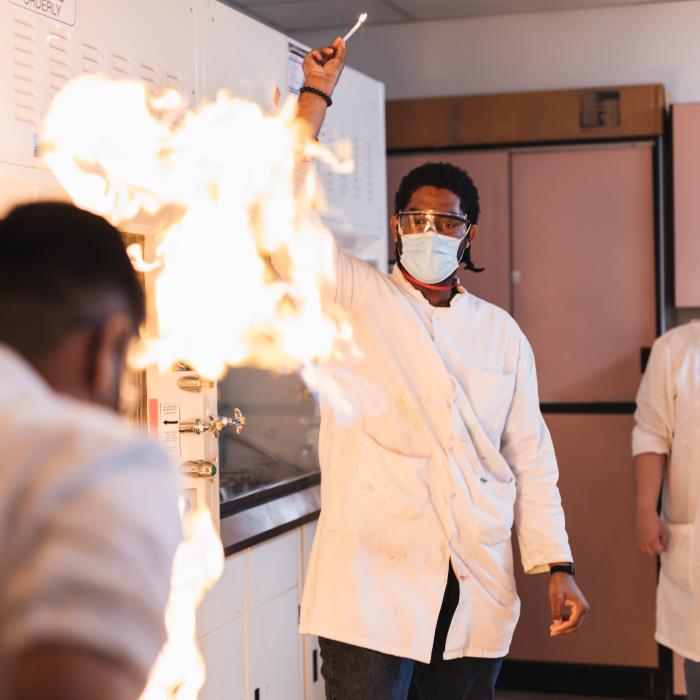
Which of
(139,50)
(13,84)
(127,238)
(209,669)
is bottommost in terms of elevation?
(209,669)

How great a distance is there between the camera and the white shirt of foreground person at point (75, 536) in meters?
0.75

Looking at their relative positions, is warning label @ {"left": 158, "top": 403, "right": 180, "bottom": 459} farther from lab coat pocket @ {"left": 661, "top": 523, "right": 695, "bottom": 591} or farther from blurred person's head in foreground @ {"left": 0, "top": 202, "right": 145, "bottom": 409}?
blurred person's head in foreground @ {"left": 0, "top": 202, "right": 145, "bottom": 409}

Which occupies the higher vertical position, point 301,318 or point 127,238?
point 127,238

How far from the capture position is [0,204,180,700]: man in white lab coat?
2.44 feet

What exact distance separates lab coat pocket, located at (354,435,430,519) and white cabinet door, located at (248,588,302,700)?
0.97m

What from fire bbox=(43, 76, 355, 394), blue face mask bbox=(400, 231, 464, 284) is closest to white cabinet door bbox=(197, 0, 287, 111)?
fire bbox=(43, 76, 355, 394)

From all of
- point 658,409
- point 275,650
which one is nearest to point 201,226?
point 275,650

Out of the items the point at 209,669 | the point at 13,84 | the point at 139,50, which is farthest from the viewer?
the point at 209,669

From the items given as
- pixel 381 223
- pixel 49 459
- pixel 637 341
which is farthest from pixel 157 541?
pixel 637 341

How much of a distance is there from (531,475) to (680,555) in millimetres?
1035

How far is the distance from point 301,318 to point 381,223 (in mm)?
1105

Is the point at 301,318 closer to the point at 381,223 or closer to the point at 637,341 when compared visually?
the point at 381,223

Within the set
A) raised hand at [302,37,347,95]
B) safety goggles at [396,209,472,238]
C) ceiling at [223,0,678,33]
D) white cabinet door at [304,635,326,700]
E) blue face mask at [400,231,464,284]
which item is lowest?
white cabinet door at [304,635,326,700]

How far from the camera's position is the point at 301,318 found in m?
3.03
